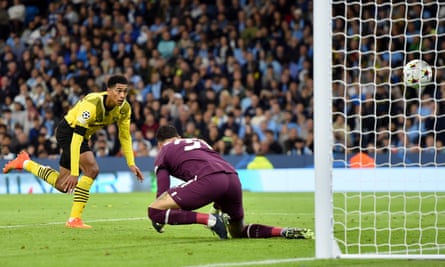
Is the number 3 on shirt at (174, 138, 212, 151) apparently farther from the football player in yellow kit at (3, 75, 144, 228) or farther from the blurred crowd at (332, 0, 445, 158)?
the blurred crowd at (332, 0, 445, 158)

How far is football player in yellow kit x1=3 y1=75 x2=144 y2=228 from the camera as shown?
37.0 ft

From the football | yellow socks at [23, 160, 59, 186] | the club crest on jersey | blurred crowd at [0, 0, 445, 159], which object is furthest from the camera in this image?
blurred crowd at [0, 0, 445, 159]

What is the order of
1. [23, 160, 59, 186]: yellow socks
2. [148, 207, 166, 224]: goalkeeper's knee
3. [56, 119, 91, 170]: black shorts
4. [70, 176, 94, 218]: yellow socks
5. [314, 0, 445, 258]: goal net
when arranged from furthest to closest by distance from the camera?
1. [23, 160, 59, 186]: yellow socks
2. [56, 119, 91, 170]: black shorts
3. [70, 176, 94, 218]: yellow socks
4. [148, 207, 166, 224]: goalkeeper's knee
5. [314, 0, 445, 258]: goal net

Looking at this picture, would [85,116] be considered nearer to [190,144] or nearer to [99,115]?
[99,115]

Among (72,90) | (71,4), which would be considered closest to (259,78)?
(72,90)

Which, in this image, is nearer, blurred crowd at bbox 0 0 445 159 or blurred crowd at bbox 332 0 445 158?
blurred crowd at bbox 332 0 445 158

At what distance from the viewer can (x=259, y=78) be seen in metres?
23.9

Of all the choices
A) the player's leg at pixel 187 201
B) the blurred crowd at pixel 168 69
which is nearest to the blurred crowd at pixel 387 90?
the blurred crowd at pixel 168 69

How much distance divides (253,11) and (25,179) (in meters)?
7.42

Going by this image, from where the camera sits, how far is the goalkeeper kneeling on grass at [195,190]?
31.4ft

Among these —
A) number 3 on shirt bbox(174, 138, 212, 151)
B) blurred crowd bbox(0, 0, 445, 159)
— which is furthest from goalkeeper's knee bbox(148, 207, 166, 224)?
blurred crowd bbox(0, 0, 445, 159)

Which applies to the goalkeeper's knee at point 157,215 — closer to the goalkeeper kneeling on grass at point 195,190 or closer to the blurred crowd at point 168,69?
the goalkeeper kneeling on grass at point 195,190

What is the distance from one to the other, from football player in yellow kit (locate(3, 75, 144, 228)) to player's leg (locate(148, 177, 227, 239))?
5.42ft

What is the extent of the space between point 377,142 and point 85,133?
29.1 feet
